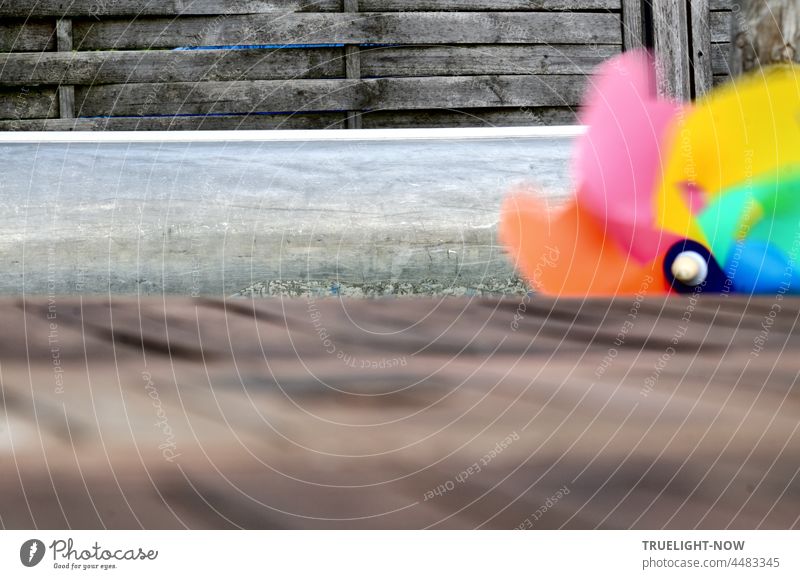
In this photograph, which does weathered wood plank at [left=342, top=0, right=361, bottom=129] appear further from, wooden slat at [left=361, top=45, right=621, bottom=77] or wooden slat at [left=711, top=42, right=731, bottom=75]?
wooden slat at [left=711, top=42, right=731, bottom=75]

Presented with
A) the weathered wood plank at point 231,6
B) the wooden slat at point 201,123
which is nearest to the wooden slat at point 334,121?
the wooden slat at point 201,123

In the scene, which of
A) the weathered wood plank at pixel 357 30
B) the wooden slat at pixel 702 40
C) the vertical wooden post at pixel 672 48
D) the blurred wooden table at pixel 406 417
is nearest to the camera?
the blurred wooden table at pixel 406 417

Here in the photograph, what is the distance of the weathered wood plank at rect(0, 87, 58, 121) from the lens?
264 cm

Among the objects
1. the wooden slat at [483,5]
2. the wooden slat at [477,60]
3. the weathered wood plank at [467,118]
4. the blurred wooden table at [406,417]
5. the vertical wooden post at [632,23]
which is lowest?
the blurred wooden table at [406,417]

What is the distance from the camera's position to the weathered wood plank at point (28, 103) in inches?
104

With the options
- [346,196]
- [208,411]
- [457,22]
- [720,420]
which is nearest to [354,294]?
[346,196]

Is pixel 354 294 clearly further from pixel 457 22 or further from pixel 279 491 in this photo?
pixel 457 22

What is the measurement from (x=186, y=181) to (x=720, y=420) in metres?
0.63

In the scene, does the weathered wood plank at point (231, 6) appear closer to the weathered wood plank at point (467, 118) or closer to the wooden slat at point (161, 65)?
the wooden slat at point (161, 65)

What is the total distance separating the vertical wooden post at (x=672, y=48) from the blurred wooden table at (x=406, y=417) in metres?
1.29

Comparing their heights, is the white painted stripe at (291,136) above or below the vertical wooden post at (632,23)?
below

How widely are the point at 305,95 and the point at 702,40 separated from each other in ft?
4.22

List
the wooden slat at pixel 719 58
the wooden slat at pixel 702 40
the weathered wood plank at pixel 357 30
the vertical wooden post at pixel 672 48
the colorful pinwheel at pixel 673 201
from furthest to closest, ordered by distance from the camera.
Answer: the wooden slat at pixel 719 58, the weathered wood plank at pixel 357 30, the wooden slat at pixel 702 40, the vertical wooden post at pixel 672 48, the colorful pinwheel at pixel 673 201
